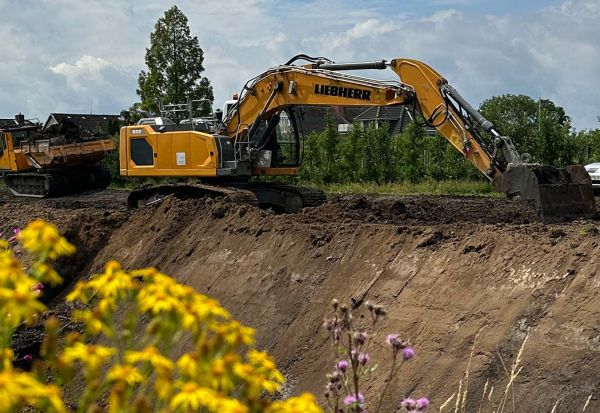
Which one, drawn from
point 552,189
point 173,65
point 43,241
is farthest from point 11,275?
point 173,65

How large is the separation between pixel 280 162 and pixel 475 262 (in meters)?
7.63

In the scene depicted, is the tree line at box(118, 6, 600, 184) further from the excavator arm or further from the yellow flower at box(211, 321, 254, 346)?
the yellow flower at box(211, 321, 254, 346)

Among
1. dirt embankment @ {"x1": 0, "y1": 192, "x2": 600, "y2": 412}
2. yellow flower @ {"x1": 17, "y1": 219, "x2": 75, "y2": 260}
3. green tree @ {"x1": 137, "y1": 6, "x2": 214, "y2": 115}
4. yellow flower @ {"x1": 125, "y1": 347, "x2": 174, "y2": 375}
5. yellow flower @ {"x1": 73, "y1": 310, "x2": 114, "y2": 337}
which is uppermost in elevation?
green tree @ {"x1": 137, "y1": 6, "x2": 214, "y2": 115}

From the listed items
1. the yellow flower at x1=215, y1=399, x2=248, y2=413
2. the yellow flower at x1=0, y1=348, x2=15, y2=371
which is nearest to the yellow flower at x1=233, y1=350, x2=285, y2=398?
the yellow flower at x1=215, y1=399, x2=248, y2=413

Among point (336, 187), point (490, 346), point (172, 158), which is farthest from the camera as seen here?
point (336, 187)

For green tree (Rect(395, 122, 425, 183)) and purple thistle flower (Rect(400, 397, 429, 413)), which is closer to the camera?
purple thistle flower (Rect(400, 397, 429, 413))

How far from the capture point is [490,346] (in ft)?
22.0

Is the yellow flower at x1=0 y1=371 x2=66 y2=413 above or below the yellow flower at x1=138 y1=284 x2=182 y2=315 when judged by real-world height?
below

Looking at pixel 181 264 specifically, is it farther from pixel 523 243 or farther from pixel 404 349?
pixel 404 349

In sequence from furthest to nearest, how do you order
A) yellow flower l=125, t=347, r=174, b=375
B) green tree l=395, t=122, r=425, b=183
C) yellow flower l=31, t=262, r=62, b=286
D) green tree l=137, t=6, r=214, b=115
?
green tree l=137, t=6, r=214, b=115
green tree l=395, t=122, r=425, b=183
yellow flower l=31, t=262, r=62, b=286
yellow flower l=125, t=347, r=174, b=375

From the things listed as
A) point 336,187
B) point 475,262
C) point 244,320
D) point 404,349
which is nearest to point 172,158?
point 244,320

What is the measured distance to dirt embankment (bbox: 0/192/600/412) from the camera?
21.1 ft

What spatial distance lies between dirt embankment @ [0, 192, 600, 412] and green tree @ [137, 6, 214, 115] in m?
24.8

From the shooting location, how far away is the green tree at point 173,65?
119ft
